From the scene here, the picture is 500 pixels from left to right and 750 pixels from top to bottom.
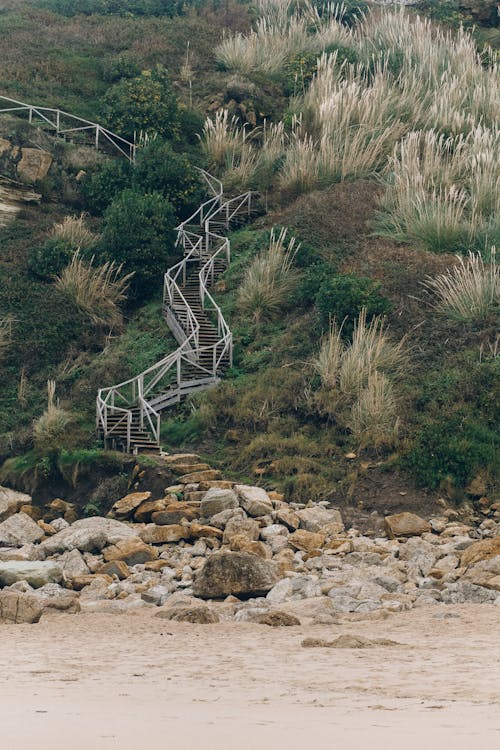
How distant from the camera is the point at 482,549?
45.2 feet

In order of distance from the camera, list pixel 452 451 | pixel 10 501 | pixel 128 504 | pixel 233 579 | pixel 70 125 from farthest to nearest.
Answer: pixel 70 125 < pixel 10 501 < pixel 452 451 < pixel 128 504 < pixel 233 579

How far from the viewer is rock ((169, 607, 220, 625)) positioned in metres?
10.7

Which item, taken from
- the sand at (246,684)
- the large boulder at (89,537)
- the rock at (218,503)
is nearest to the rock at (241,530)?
the rock at (218,503)

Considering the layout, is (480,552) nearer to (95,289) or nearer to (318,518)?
(318,518)

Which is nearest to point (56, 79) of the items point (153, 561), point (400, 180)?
point (400, 180)

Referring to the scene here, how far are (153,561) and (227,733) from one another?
9557mm

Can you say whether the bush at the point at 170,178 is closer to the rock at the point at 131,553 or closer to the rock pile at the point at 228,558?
the rock pile at the point at 228,558

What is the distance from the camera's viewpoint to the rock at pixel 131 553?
1518 cm

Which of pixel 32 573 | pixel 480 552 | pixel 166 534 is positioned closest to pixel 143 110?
pixel 166 534

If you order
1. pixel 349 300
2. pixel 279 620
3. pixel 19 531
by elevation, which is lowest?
pixel 19 531

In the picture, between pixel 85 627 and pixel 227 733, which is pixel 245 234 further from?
pixel 227 733

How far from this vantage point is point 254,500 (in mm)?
17109

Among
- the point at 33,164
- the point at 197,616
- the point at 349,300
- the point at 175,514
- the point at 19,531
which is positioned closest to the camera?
the point at 197,616

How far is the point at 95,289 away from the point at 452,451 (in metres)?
12.8
